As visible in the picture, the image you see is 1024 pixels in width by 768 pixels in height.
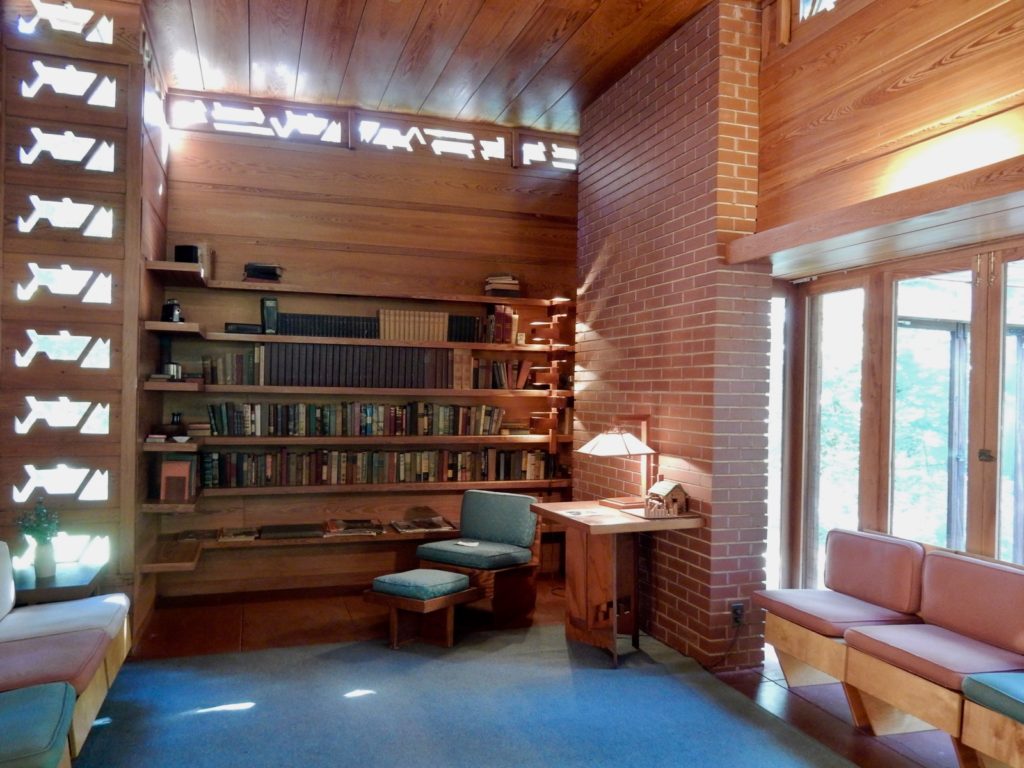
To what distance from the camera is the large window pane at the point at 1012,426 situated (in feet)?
10.1

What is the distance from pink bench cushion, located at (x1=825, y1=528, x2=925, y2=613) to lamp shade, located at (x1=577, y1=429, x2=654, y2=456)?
1019 millimetres

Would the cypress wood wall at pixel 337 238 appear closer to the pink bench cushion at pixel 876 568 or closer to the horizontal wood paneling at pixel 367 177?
the horizontal wood paneling at pixel 367 177

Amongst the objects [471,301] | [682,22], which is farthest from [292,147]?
[682,22]

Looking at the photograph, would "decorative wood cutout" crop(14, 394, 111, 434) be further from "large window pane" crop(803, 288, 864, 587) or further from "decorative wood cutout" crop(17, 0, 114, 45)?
"large window pane" crop(803, 288, 864, 587)

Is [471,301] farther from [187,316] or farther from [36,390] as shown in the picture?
[36,390]

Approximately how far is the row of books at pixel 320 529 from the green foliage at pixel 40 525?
128 cm

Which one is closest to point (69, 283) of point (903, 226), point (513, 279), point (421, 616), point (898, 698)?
point (421, 616)

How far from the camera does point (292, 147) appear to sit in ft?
16.7

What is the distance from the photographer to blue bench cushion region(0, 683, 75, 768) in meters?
2.03

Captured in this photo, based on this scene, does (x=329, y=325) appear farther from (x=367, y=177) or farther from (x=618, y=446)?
(x=618, y=446)

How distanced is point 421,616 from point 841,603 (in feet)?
7.14

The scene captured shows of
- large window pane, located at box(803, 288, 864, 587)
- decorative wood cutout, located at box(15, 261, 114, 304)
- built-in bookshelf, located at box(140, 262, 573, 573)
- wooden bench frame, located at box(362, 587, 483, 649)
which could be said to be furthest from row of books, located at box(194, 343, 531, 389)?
large window pane, located at box(803, 288, 864, 587)

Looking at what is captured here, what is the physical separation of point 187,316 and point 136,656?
82.9 inches

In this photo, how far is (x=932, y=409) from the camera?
138 inches
